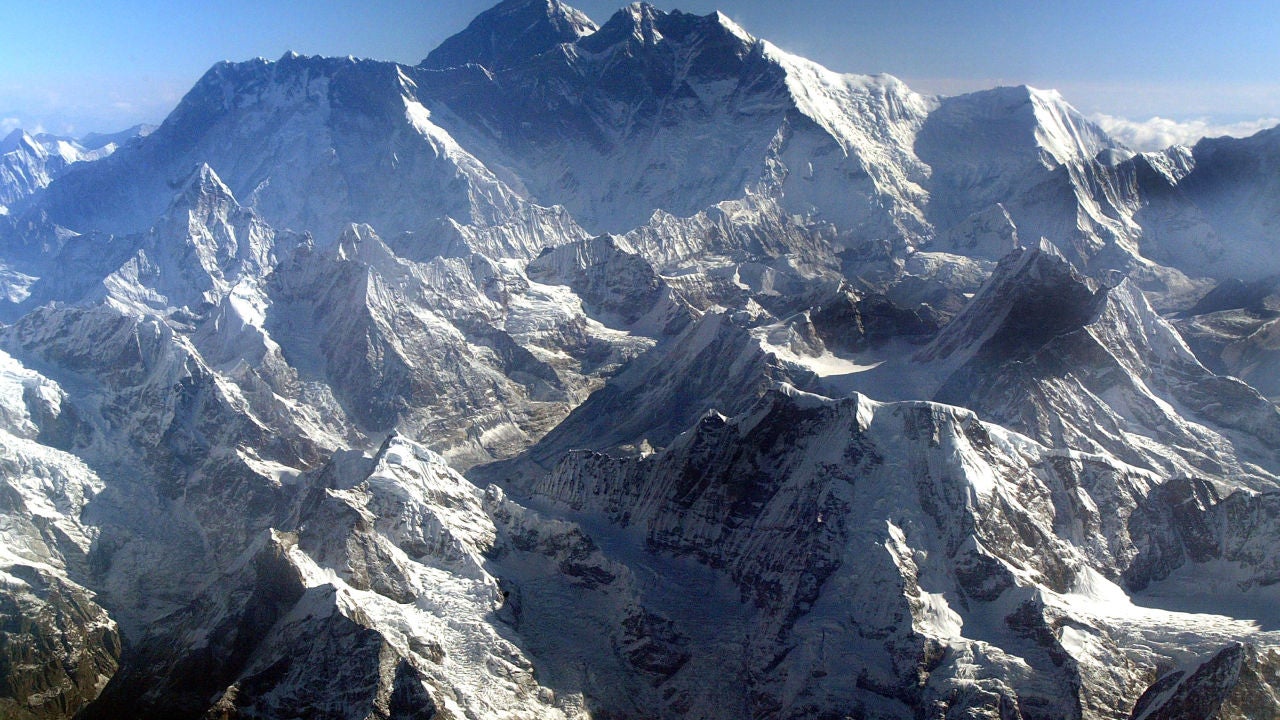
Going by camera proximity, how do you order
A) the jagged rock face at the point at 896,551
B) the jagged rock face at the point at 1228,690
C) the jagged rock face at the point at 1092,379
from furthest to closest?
1. the jagged rock face at the point at 1092,379
2. the jagged rock face at the point at 896,551
3. the jagged rock face at the point at 1228,690

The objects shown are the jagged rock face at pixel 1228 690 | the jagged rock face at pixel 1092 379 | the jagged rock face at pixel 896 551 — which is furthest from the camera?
the jagged rock face at pixel 1092 379

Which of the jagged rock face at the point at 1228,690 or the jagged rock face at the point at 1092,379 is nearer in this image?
the jagged rock face at the point at 1228,690

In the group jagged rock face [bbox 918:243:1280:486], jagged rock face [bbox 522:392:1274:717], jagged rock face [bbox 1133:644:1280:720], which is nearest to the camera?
jagged rock face [bbox 1133:644:1280:720]

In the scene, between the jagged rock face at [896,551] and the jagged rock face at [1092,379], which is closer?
the jagged rock face at [896,551]

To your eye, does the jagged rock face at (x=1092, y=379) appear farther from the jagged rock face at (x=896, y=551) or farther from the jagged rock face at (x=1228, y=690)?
the jagged rock face at (x=1228, y=690)

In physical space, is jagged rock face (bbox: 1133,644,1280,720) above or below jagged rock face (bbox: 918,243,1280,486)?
below

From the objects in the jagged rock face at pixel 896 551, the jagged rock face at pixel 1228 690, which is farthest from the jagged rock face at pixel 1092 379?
the jagged rock face at pixel 1228 690

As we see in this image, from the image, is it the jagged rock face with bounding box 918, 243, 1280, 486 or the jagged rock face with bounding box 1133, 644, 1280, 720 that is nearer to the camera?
the jagged rock face with bounding box 1133, 644, 1280, 720

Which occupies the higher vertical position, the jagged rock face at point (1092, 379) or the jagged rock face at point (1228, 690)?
the jagged rock face at point (1092, 379)

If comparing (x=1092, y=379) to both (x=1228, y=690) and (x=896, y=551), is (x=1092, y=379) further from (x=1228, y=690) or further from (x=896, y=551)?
(x=1228, y=690)

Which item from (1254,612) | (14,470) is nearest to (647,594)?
(1254,612)

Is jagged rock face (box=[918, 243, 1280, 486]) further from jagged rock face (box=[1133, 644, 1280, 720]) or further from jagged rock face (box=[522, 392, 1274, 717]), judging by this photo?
jagged rock face (box=[1133, 644, 1280, 720])

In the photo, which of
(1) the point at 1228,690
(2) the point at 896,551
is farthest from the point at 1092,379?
(1) the point at 1228,690

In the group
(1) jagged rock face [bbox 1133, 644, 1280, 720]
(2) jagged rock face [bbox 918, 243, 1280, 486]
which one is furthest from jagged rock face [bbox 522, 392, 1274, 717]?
(2) jagged rock face [bbox 918, 243, 1280, 486]
